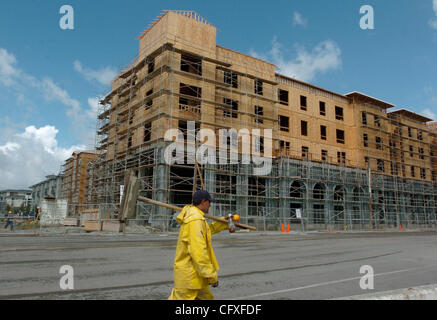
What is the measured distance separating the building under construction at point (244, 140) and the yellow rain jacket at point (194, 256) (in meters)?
20.1

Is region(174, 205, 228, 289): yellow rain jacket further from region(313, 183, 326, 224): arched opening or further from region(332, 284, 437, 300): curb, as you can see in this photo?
Answer: region(313, 183, 326, 224): arched opening

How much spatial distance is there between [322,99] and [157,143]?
2113 centimetres

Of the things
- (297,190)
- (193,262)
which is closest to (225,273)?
(193,262)

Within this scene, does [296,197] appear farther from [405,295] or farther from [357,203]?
[405,295]

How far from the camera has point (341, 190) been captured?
34750 millimetres

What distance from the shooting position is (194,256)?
320 centimetres

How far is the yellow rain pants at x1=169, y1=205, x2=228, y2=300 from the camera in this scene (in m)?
3.18

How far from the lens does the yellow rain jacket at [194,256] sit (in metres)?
3.17

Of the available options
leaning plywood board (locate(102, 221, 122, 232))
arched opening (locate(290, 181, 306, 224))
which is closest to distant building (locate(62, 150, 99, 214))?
leaning plywood board (locate(102, 221, 122, 232))

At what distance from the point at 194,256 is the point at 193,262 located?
0.31ft

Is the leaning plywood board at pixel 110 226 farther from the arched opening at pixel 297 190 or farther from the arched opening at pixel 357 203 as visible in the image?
the arched opening at pixel 357 203

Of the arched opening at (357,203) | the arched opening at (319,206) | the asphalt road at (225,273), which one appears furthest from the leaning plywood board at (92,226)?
the arched opening at (357,203)
